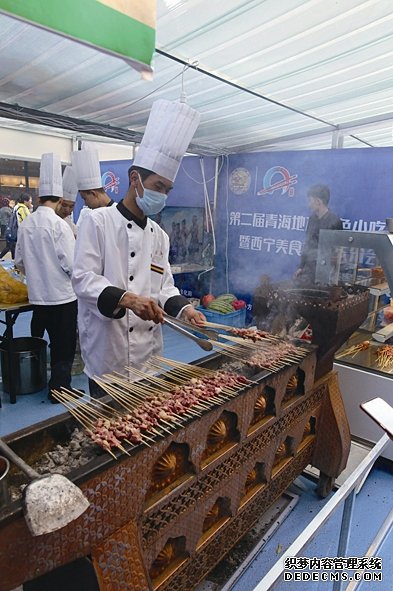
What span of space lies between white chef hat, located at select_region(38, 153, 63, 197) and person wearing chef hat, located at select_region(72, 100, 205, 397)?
8.59 feet

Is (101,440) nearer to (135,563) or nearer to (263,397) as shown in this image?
(135,563)

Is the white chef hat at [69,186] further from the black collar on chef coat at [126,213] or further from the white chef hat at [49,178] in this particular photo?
the black collar on chef coat at [126,213]

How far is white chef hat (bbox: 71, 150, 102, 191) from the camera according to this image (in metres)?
4.64

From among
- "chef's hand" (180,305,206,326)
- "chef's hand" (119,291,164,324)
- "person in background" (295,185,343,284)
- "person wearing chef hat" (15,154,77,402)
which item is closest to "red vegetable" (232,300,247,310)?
"person in background" (295,185,343,284)

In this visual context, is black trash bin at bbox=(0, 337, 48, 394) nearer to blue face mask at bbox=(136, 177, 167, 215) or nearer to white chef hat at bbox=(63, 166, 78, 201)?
white chef hat at bbox=(63, 166, 78, 201)

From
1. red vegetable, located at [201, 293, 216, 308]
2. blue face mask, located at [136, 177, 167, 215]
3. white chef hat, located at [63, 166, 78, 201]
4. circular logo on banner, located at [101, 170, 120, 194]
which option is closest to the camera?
blue face mask, located at [136, 177, 167, 215]

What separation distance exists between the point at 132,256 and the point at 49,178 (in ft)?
9.66

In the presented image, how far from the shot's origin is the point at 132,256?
9.06ft

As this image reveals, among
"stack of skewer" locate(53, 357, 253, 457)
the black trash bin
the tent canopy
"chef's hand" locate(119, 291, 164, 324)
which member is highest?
the tent canopy

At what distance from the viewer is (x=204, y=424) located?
197 cm

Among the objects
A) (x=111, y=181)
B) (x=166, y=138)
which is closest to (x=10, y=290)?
(x=166, y=138)

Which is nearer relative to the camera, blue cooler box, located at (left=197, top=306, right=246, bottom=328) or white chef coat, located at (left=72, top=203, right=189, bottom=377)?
white chef coat, located at (left=72, top=203, right=189, bottom=377)

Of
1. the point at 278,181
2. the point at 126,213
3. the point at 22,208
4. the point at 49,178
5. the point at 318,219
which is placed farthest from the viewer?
the point at 22,208

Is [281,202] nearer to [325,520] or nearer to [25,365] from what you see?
[25,365]
